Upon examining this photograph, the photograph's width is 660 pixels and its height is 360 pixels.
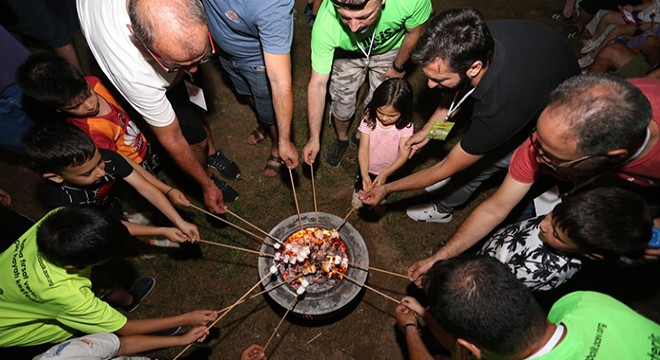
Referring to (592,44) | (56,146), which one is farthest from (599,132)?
(592,44)

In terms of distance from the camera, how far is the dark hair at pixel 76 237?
1.99m

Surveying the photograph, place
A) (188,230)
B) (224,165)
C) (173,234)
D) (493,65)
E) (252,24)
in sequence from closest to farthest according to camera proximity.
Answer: (493,65), (252,24), (173,234), (188,230), (224,165)

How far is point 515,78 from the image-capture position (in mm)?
2311

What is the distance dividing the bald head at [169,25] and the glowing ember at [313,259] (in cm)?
157

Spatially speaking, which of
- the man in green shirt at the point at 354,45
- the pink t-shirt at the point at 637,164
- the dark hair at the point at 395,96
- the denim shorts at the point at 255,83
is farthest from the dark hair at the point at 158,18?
the pink t-shirt at the point at 637,164

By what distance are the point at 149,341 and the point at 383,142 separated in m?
2.31

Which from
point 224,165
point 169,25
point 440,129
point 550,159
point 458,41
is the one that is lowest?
point 224,165

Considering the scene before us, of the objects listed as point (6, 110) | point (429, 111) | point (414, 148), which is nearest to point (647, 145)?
point (414, 148)

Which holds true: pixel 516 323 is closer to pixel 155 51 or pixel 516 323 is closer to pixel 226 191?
pixel 155 51

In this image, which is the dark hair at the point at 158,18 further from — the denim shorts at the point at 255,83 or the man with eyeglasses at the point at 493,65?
the man with eyeglasses at the point at 493,65

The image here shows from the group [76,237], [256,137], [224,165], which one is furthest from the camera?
[256,137]

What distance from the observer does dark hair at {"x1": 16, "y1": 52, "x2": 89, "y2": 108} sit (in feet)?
8.11

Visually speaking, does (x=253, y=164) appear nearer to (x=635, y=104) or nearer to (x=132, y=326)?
(x=132, y=326)

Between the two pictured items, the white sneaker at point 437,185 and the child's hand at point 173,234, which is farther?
the white sneaker at point 437,185
